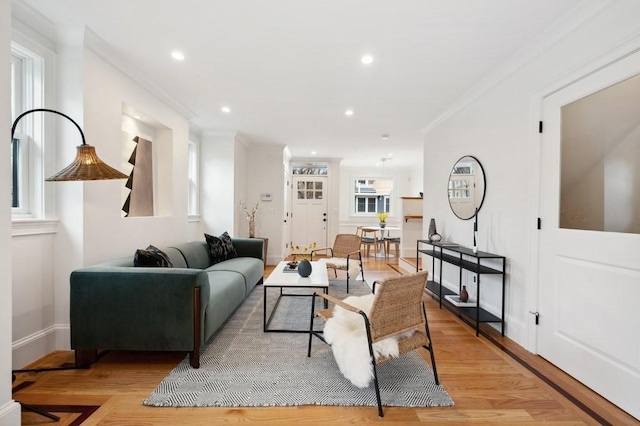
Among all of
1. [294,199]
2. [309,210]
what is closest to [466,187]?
[309,210]

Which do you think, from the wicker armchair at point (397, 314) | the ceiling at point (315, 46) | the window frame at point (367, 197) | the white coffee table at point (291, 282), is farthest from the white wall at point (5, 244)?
the window frame at point (367, 197)

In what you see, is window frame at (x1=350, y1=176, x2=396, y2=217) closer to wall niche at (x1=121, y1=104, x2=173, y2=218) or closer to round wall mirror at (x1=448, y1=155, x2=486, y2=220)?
round wall mirror at (x1=448, y1=155, x2=486, y2=220)

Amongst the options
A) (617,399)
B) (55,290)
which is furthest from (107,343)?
(617,399)

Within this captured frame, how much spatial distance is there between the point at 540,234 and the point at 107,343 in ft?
11.1

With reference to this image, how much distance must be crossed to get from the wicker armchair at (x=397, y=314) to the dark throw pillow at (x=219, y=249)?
2644 millimetres

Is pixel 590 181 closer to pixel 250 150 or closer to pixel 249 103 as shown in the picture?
pixel 249 103

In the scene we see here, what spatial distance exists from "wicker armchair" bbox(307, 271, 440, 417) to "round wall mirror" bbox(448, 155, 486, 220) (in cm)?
181

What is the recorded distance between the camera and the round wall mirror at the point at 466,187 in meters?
3.25

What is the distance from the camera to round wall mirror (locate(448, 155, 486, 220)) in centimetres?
325

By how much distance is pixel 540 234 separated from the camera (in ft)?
7.84

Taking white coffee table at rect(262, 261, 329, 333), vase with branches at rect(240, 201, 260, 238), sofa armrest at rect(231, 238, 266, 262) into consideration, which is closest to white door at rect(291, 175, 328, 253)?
vase with branches at rect(240, 201, 260, 238)

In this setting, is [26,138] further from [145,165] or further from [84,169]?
[145,165]

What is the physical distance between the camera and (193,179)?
5148 mm

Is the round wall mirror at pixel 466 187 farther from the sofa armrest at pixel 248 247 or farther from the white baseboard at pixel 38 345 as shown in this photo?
the white baseboard at pixel 38 345
